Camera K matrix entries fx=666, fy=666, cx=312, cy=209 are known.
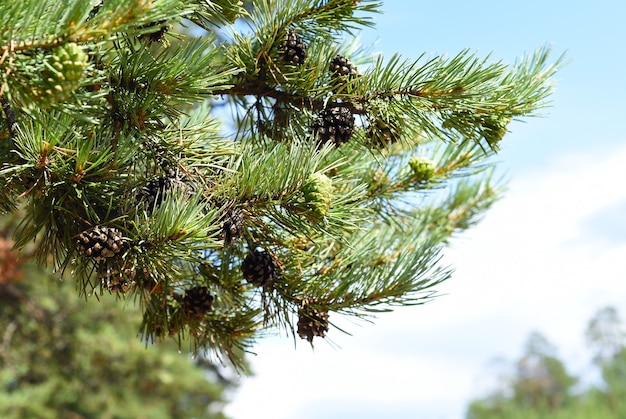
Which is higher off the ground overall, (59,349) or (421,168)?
(59,349)

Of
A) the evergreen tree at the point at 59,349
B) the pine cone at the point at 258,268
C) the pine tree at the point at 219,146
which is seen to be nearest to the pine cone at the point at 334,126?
the pine tree at the point at 219,146

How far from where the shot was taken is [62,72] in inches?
38.5

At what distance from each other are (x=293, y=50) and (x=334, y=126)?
0.21 metres

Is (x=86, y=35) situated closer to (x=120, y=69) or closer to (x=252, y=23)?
(x=120, y=69)

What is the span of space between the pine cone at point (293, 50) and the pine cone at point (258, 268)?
1.49 ft

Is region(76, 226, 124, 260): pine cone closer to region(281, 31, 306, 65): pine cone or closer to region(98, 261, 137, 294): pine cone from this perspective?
region(98, 261, 137, 294): pine cone

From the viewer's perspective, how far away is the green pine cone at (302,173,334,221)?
130cm

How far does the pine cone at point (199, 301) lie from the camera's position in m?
1.62

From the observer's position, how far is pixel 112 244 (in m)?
1.25

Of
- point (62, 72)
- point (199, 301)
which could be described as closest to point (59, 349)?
point (199, 301)

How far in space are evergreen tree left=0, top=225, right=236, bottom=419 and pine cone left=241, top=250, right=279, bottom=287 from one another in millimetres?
3493

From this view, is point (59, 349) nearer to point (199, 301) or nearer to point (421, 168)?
point (199, 301)

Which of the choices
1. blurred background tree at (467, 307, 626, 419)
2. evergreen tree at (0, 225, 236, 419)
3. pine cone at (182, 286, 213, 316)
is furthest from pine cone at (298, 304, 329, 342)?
blurred background tree at (467, 307, 626, 419)

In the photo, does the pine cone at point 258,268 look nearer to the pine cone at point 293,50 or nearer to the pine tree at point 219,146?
the pine tree at point 219,146
